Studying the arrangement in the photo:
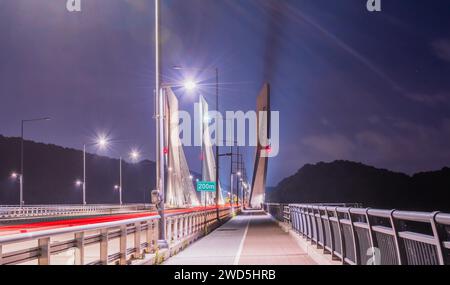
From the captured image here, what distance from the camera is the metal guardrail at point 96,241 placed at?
8.02 metres

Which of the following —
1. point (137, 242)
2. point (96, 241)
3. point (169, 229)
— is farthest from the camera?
point (169, 229)

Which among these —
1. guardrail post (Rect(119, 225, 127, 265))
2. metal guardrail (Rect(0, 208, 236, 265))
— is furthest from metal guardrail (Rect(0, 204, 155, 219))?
guardrail post (Rect(119, 225, 127, 265))

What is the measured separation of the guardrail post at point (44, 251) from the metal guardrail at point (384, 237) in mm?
4597

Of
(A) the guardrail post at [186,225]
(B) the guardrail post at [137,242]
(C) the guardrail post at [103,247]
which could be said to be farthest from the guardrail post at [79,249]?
(A) the guardrail post at [186,225]

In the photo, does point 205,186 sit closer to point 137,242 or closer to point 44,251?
point 137,242

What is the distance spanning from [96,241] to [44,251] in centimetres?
289

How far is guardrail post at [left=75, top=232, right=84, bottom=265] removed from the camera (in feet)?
33.0

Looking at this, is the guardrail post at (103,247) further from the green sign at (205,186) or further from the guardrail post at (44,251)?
the green sign at (205,186)

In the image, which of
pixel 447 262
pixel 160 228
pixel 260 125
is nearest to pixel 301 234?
pixel 160 228

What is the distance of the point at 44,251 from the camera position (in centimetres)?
853

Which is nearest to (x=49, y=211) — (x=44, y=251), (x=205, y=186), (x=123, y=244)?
(x=205, y=186)
